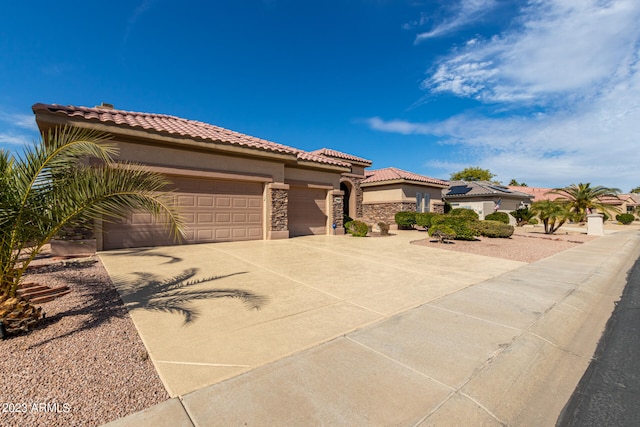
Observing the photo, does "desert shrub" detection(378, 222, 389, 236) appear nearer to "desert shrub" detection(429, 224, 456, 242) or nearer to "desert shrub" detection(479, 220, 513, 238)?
"desert shrub" detection(429, 224, 456, 242)

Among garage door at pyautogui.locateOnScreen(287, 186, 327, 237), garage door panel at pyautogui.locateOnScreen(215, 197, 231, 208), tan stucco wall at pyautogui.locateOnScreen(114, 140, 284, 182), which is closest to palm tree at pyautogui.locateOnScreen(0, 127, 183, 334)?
tan stucco wall at pyautogui.locateOnScreen(114, 140, 284, 182)

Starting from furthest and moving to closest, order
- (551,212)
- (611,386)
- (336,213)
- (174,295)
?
(551,212), (336,213), (174,295), (611,386)

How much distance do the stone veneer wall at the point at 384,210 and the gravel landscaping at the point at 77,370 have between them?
789 inches

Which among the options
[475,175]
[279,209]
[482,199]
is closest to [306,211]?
[279,209]

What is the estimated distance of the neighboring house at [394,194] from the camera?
22312 mm

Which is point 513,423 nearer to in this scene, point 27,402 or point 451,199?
point 27,402

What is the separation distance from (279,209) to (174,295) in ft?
27.9

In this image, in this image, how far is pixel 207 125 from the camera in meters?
14.6

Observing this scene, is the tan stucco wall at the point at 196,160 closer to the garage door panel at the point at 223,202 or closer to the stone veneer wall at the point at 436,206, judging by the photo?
the garage door panel at the point at 223,202

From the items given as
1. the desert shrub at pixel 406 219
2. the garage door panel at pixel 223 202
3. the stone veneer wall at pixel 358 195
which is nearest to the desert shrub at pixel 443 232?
the desert shrub at pixel 406 219

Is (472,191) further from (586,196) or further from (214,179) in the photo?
(214,179)

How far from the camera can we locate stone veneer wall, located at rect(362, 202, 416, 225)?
22328 millimetres

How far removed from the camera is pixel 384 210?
23094 millimetres

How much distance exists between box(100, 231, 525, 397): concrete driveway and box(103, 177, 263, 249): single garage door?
0.78m
